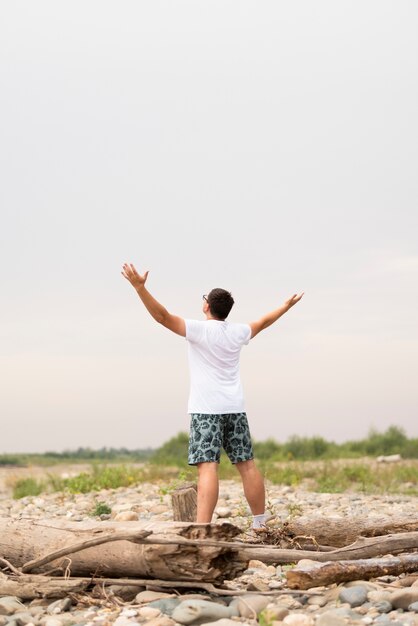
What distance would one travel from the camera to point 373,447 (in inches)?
1073

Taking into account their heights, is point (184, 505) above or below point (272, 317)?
below

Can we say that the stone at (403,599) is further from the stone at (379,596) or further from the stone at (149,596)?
the stone at (149,596)

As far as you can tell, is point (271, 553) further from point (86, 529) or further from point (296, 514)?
point (296, 514)

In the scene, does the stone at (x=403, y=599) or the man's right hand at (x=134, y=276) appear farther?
the man's right hand at (x=134, y=276)

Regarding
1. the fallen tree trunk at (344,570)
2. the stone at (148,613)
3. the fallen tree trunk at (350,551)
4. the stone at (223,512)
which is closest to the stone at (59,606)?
the stone at (148,613)

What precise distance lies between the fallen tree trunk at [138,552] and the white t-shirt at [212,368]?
1880 millimetres

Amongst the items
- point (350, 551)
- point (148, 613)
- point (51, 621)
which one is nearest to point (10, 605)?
point (51, 621)

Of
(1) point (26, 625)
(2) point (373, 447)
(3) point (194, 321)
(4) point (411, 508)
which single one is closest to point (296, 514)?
Result: (4) point (411, 508)

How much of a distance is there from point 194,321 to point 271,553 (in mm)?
2559

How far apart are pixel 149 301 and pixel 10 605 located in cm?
294

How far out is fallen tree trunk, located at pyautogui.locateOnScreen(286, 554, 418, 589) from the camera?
639cm

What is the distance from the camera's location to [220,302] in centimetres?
859

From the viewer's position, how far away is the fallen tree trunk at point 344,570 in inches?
251

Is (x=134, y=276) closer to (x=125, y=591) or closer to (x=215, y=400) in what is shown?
(x=215, y=400)
